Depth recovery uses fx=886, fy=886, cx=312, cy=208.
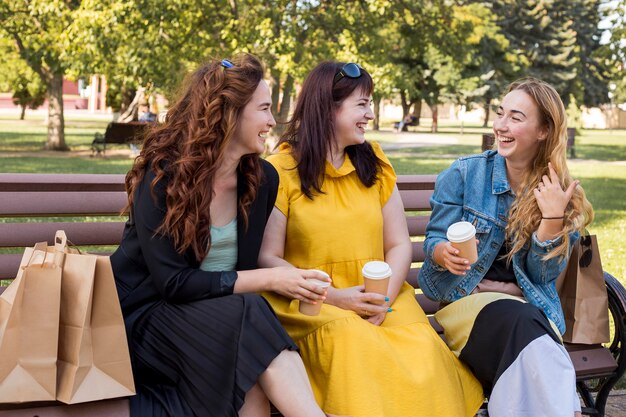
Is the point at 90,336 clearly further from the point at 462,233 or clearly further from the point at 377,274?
the point at 462,233

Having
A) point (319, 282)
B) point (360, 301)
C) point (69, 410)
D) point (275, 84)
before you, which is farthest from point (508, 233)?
point (275, 84)

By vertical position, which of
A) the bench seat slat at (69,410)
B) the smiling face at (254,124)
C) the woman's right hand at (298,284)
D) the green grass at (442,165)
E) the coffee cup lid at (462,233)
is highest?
the smiling face at (254,124)

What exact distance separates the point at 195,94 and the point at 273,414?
1.11 meters

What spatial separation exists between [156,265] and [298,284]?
47 cm

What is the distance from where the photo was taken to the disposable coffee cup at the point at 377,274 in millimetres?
2928

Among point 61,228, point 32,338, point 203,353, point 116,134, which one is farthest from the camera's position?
point 116,134

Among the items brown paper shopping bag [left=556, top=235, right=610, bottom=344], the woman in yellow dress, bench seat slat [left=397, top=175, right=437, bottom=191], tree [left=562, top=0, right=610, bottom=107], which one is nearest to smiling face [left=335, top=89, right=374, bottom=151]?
the woman in yellow dress

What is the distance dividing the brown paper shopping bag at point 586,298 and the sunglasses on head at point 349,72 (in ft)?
3.79

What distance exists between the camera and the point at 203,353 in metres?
2.76

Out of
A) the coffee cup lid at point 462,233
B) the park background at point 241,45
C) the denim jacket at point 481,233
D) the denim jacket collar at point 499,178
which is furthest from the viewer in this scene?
the park background at point 241,45

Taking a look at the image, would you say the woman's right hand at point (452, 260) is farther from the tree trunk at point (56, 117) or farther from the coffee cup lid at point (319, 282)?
the tree trunk at point (56, 117)

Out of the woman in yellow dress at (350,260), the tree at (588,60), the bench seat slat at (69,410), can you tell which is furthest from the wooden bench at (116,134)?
the tree at (588,60)

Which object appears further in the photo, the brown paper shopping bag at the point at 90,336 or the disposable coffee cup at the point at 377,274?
the disposable coffee cup at the point at 377,274

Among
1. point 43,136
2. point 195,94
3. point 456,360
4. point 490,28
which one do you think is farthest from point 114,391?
point 490,28
